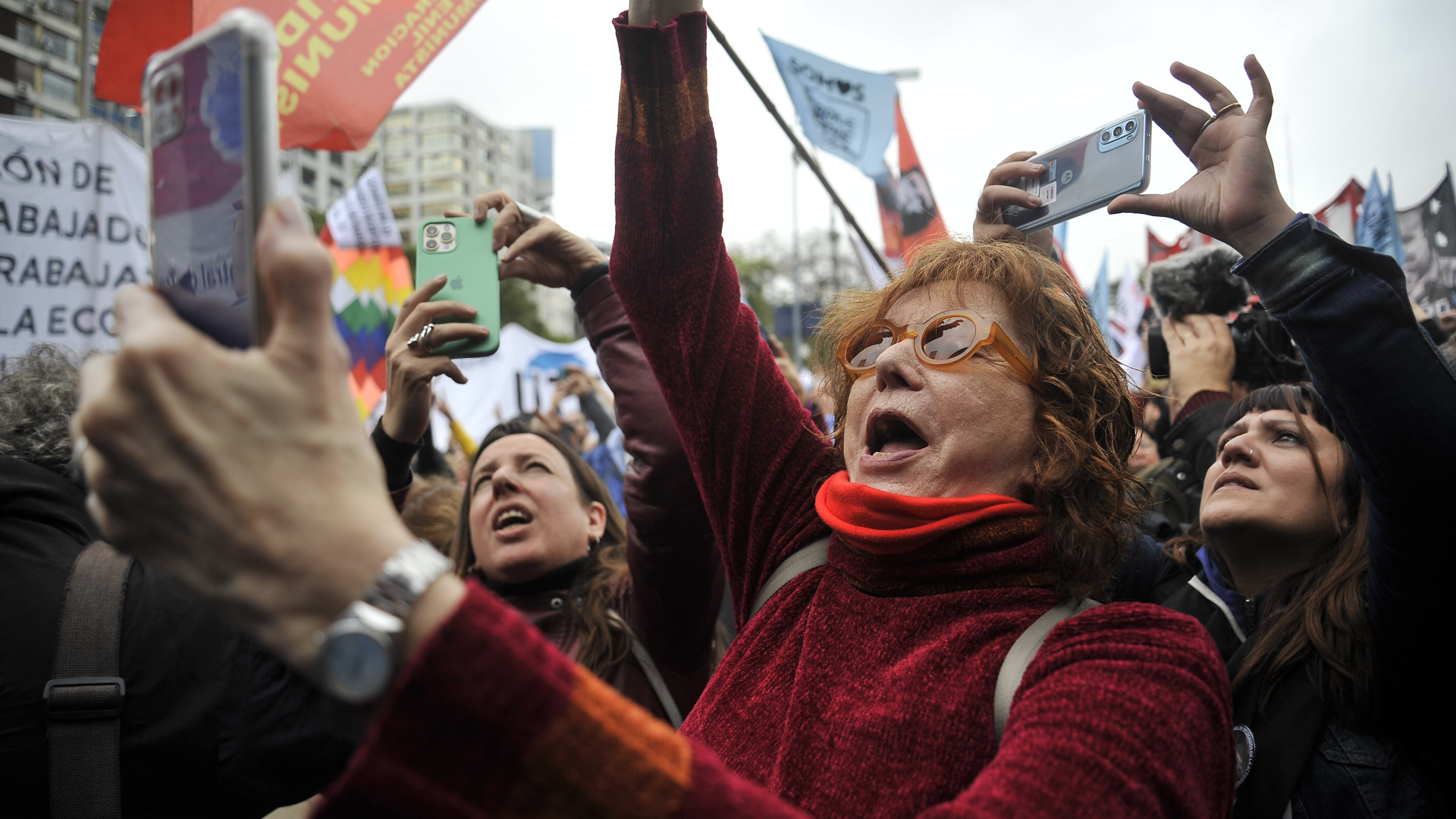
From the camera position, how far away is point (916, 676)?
1.25 meters

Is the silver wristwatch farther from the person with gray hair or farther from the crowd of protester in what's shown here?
the person with gray hair

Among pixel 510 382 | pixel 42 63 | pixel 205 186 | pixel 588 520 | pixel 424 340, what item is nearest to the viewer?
pixel 205 186

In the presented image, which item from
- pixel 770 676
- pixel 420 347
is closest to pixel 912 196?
pixel 420 347

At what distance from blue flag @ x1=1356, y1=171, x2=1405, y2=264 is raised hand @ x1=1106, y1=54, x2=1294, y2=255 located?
4.73 meters

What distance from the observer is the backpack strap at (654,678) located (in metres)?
2.36

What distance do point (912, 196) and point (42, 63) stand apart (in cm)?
4116

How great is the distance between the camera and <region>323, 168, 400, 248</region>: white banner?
19.9ft

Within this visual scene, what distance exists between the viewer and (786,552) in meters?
1.65

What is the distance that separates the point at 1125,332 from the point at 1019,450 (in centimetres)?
952

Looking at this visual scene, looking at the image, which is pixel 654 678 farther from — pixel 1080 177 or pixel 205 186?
pixel 205 186

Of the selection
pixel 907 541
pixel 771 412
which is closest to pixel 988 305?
pixel 771 412

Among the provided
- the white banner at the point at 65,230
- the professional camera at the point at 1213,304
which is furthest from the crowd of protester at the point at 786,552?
the white banner at the point at 65,230

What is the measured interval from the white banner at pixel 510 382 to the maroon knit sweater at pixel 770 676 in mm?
6245

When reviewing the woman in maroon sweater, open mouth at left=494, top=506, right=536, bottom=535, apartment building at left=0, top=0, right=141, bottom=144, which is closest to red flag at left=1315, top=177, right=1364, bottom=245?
the woman in maroon sweater
